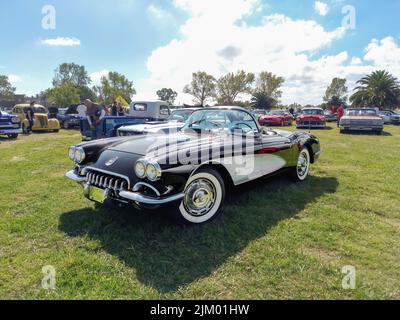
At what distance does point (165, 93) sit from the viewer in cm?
9956

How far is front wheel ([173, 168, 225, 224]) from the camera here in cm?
321

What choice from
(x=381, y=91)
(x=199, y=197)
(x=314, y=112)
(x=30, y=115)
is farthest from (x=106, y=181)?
(x=381, y=91)

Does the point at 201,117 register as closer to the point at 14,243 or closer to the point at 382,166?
the point at 14,243

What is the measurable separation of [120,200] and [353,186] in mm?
4054

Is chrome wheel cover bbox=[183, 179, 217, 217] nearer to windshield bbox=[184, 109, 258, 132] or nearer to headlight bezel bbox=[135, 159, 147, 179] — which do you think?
headlight bezel bbox=[135, 159, 147, 179]

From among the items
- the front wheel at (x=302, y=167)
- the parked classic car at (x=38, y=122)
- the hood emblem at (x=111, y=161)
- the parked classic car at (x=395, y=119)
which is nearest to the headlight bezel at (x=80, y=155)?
the hood emblem at (x=111, y=161)

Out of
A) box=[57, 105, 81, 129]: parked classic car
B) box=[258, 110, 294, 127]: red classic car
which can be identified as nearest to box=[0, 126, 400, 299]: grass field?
box=[57, 105, 81, 129]: parked classic car

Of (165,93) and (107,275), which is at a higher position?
(165,93)

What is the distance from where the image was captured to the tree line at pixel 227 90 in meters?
39.9

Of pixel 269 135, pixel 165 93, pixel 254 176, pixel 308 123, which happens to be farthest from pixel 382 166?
pixel 165 93

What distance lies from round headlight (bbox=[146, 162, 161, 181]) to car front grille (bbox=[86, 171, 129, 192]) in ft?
1.03

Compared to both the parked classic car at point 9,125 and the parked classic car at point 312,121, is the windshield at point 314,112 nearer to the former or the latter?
the parked classic car at point 312,121

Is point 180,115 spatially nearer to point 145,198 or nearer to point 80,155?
point 80,155

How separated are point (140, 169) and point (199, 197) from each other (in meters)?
0.76
